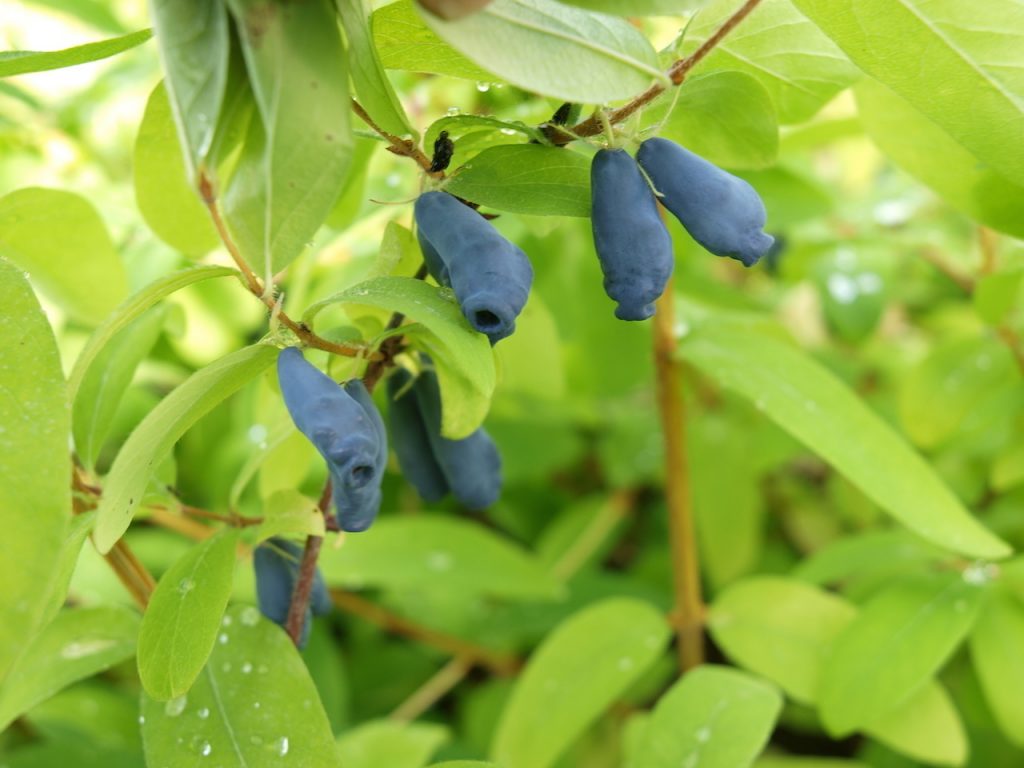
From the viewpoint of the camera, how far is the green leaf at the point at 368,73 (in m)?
0.60

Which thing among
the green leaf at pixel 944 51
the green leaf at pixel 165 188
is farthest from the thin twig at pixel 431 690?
the green leaf at pixel 944 51

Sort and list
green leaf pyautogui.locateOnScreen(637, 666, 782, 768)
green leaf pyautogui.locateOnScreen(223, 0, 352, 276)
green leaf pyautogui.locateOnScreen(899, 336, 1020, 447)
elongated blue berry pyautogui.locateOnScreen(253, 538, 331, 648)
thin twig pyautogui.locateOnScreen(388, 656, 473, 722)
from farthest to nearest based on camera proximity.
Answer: thin twig pyautogui.locateOnScreen(388, 656, 473, 722) < green leaf pyautogui.locateOnScreen(899, 336, 1020, 447) < green leaf pyautogui.locateOnScreen(637, 666, 782, 768) < elongated blue berry pyautogui.locateOnScreen(253, 538, 331, 648) < green leaf pyautogui.locateOnScreen(223, 0, 352, 276)

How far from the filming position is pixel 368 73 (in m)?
0.64

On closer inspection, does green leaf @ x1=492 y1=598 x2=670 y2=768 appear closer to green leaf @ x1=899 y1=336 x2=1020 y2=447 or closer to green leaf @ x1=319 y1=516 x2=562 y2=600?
green leaf @ x1=319 y1=516 x2=562 y2=600

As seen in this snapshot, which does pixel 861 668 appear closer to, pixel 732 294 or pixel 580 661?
pixel 580 661

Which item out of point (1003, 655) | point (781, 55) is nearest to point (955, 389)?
point (1003, 655)

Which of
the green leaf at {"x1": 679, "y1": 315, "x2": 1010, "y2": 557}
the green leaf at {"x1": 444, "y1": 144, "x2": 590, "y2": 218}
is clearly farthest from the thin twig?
the green leaf at {"x1": 444, "y1": 144, "x2": 590, "y2": 218}

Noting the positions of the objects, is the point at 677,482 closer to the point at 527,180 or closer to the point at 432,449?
the point at 432,449

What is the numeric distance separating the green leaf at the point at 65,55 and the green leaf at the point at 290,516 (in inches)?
13.1

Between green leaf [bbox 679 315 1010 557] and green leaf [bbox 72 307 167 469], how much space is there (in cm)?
58

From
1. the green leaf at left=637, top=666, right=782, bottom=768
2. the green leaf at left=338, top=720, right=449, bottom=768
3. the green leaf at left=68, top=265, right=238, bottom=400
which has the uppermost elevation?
the green leaf at left=68, top=265, right=238, bottom=400

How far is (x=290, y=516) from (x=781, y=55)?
0.52 m

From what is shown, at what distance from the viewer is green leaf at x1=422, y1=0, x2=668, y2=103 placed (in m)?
0.56

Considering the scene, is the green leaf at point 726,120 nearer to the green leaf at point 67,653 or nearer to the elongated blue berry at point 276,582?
the elongated blue berry at point 276,582
